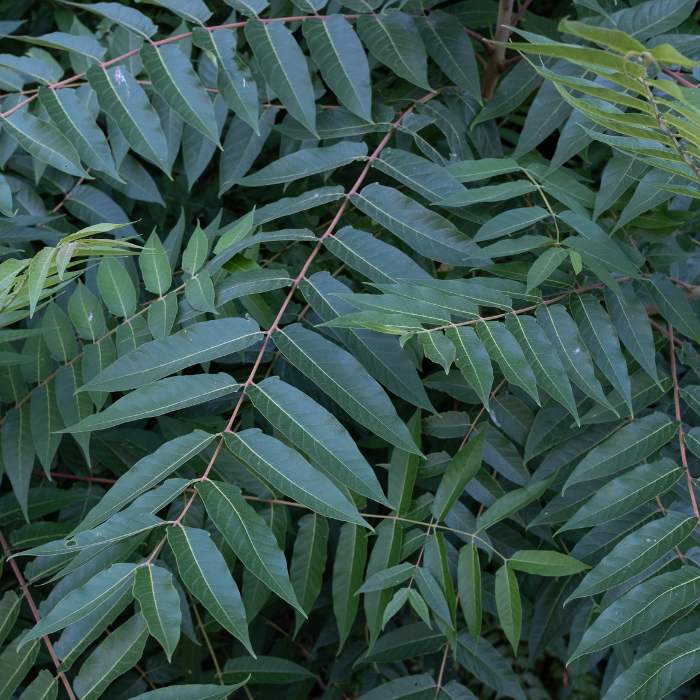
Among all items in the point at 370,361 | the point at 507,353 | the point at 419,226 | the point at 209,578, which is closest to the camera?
the point at 209,578

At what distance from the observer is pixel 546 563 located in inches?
46.5

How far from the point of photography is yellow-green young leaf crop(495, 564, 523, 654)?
120 cm

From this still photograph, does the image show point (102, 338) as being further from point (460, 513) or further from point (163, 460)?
point (460, 513)

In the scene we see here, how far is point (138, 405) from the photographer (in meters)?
0.99

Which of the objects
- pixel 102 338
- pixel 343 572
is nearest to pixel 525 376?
pixel 343 572

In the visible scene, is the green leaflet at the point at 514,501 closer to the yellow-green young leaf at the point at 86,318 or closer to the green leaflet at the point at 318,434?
the green leaflet at the point at 318,434

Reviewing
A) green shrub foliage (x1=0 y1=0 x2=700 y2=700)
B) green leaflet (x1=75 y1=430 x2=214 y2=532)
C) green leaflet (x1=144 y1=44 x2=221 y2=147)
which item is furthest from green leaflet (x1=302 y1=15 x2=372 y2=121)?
green leaflet (x1=75 y1=430 x2=214 y2=532)

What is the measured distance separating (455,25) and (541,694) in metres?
3.14

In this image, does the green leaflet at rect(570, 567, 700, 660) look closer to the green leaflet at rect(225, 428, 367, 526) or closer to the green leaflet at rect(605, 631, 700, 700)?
the green leaflet at rect(605, 631, 700, 700)

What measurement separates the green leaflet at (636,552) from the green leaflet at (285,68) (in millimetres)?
1015

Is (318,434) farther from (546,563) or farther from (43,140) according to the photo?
(43,140)

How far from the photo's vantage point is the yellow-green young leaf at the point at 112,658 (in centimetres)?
102

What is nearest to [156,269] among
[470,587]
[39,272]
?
[39,272]

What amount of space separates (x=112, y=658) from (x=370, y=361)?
2.23 feet
